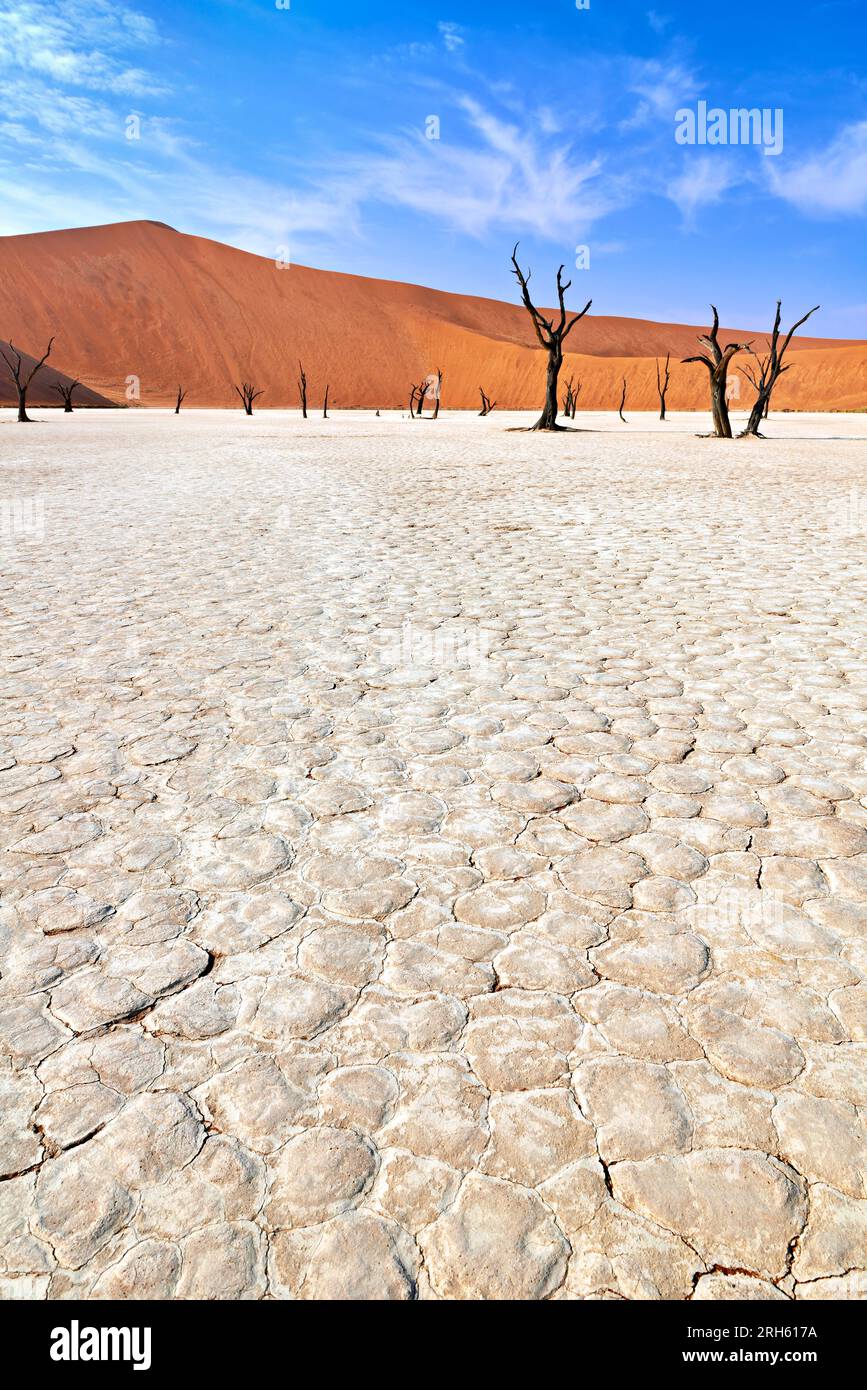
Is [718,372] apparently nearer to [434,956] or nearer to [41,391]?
[434,956]

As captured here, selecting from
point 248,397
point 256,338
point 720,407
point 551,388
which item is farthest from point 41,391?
point 720,407

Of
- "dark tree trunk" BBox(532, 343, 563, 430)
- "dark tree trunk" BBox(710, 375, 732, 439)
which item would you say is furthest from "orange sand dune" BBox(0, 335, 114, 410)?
"dark tree trunk" BBox(710, 375, 732, 439)

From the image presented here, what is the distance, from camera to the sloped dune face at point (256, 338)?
308ft

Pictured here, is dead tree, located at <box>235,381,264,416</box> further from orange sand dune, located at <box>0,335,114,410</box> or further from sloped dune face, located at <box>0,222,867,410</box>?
orange sand dune, located at <box>0,335,114,410</box>

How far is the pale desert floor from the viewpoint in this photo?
62.7 inches

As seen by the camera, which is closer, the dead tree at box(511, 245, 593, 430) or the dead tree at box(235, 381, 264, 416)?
the dead tree at box(511, 245, 593, 430)

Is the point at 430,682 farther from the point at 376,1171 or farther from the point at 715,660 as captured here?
the point at 376,1171

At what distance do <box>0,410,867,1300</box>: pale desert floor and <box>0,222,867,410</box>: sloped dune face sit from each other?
285 ft

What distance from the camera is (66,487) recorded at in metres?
13.7

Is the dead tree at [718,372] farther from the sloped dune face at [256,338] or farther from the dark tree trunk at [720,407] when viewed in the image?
the sloped dune face at [256,338]

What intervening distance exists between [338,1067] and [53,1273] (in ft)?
2.20

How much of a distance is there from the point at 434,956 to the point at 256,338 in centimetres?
11300
